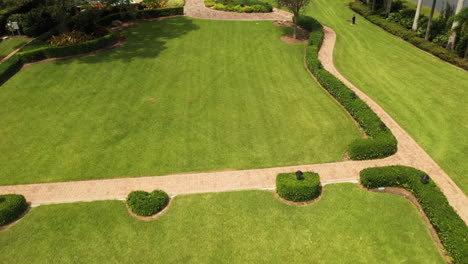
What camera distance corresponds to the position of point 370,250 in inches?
556

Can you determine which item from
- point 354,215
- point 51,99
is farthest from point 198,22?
point 354,215

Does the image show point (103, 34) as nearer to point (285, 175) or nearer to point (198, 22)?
point (198, 22)

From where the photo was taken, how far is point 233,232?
15.1m

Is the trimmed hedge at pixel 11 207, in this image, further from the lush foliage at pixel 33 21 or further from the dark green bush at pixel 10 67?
the lush foliage at pixel 33 21

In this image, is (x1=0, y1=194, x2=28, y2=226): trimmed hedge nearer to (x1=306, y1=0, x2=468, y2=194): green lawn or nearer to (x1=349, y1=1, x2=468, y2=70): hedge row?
(x1=306, y1=0, x2=468, y2=194): green lawn

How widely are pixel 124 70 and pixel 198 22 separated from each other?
1667 cm

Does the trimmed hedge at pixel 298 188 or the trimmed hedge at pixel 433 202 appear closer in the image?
the trimmed hedge at pixel 433 202

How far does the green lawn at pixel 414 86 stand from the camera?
20344mm

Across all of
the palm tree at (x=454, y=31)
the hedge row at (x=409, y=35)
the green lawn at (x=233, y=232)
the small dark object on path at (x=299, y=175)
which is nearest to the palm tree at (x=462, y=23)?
the palm tree at (x=454, y=31)

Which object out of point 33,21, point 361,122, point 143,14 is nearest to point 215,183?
point 361,122

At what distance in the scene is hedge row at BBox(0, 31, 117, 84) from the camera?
96.1 ft

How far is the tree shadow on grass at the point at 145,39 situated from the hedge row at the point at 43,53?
46.4 inches

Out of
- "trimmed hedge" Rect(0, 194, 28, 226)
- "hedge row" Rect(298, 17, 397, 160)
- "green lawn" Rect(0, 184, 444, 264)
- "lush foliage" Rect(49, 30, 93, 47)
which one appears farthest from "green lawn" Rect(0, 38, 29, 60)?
"hedge row" Rect(298, 17, 397, 160)

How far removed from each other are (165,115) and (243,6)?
30724mm
